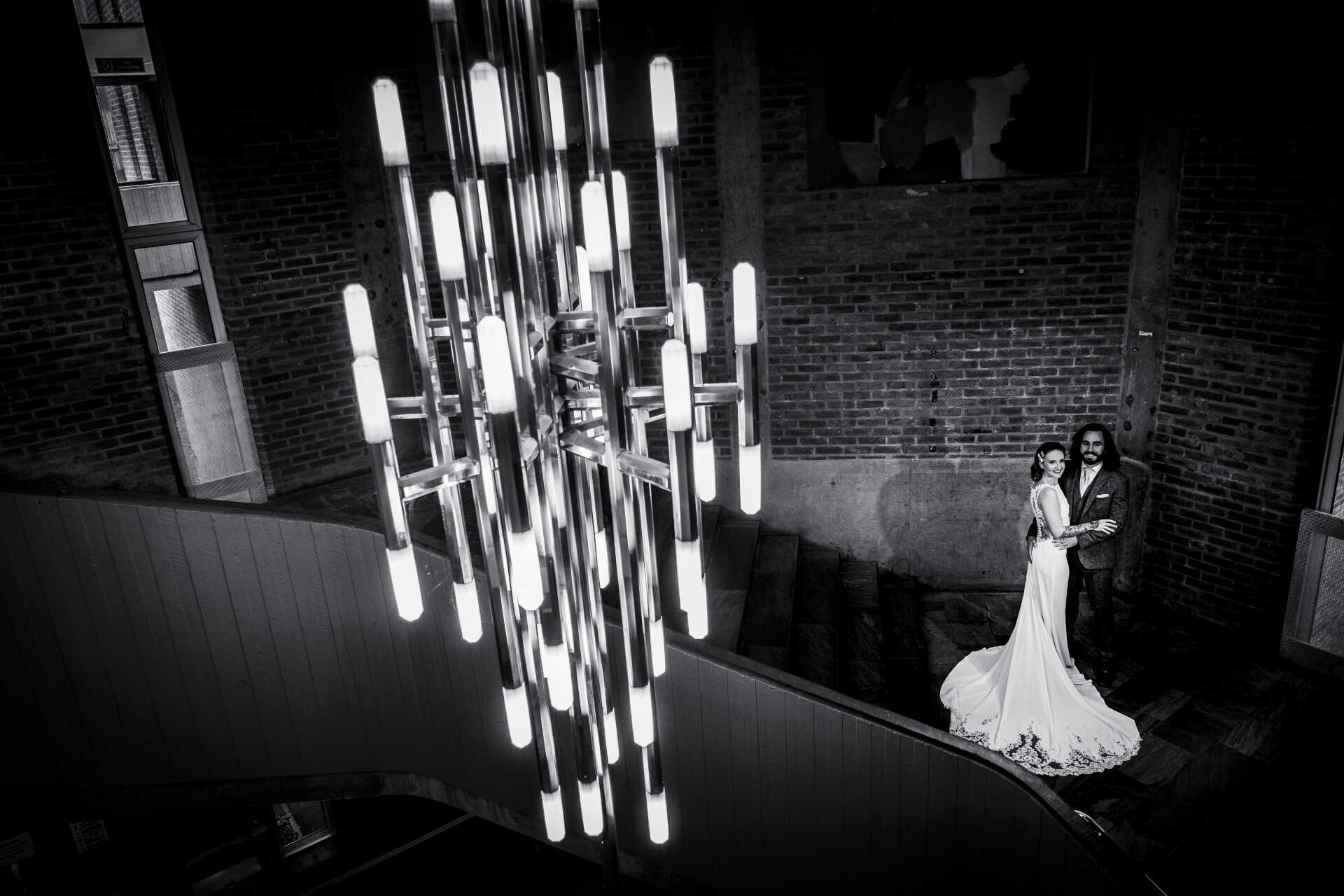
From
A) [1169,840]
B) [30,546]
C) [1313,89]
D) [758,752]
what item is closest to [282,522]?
[30,546]

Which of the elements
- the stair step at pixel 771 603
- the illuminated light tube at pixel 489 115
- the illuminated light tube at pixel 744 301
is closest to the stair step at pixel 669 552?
the stair step at pixel 771 603

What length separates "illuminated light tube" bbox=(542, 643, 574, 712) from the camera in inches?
76.2

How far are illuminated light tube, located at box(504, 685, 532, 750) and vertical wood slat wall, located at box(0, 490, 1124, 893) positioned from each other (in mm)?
2126

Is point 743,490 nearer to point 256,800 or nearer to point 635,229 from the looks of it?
point 256,800

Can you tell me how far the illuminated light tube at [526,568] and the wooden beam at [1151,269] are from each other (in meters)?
5.80

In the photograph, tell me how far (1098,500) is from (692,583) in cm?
451

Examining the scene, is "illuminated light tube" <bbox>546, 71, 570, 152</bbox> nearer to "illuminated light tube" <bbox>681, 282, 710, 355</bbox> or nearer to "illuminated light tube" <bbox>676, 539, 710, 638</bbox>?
"illuminated light tube" <bbox>681, 282, 710, 355</bbox>

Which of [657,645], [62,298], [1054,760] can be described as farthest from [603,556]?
[62,298]

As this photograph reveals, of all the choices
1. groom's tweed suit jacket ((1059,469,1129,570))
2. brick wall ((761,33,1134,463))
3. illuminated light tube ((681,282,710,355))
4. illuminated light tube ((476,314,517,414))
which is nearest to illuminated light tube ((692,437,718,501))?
illuminated light tube ((681,282,710,355))

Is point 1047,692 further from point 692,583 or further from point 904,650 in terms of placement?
point 692,583

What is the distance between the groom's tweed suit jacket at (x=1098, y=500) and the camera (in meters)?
5.57

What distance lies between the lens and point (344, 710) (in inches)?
197

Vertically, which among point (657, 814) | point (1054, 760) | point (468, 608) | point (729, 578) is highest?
point (468, 608)

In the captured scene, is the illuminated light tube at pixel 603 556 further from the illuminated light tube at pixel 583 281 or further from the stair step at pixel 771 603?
the stair step at pixel 771 603
